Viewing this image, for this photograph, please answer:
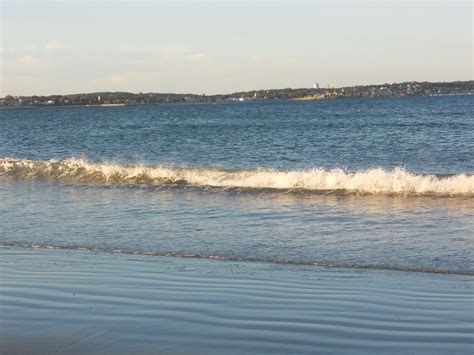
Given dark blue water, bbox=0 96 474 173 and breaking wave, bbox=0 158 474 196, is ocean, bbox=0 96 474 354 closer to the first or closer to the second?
breaking wave, bbox=0 158 474 196

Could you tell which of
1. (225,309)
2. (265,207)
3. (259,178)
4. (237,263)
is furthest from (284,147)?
(225,309)

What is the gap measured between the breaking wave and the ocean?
65 millimetres

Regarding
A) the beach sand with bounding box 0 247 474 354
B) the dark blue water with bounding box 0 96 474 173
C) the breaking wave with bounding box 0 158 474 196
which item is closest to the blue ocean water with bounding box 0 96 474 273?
the breaking wave with bounding box 0 158 474 196

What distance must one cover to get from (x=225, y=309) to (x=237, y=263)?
283cm

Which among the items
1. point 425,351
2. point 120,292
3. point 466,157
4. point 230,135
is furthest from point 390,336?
point 230,135

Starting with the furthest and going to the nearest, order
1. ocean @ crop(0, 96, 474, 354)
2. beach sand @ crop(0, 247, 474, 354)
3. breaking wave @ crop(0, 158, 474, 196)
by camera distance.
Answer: breaking wave @ crop(0, 158, 474, 196) < ocean @ crop(0, 96, 474, 354) < beach sand @ crop(0, 247, 474, 354)

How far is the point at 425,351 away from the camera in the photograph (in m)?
6.01

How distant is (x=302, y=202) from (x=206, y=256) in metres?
6.65

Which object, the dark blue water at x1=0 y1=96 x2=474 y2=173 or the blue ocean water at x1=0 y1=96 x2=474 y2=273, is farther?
the dark blue water at x1=0 y1=96 x2=474 y2=173

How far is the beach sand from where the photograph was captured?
6.24 meters

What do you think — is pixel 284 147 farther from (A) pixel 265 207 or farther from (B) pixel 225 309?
(B) pixel 225 309

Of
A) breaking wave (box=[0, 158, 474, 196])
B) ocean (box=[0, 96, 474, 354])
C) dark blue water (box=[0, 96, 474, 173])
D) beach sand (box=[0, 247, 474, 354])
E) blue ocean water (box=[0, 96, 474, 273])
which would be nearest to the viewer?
beach sand (box=[0, 247, 474, 354])

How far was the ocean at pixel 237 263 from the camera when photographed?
651cm

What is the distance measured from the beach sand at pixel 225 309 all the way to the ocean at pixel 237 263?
0.02 m
